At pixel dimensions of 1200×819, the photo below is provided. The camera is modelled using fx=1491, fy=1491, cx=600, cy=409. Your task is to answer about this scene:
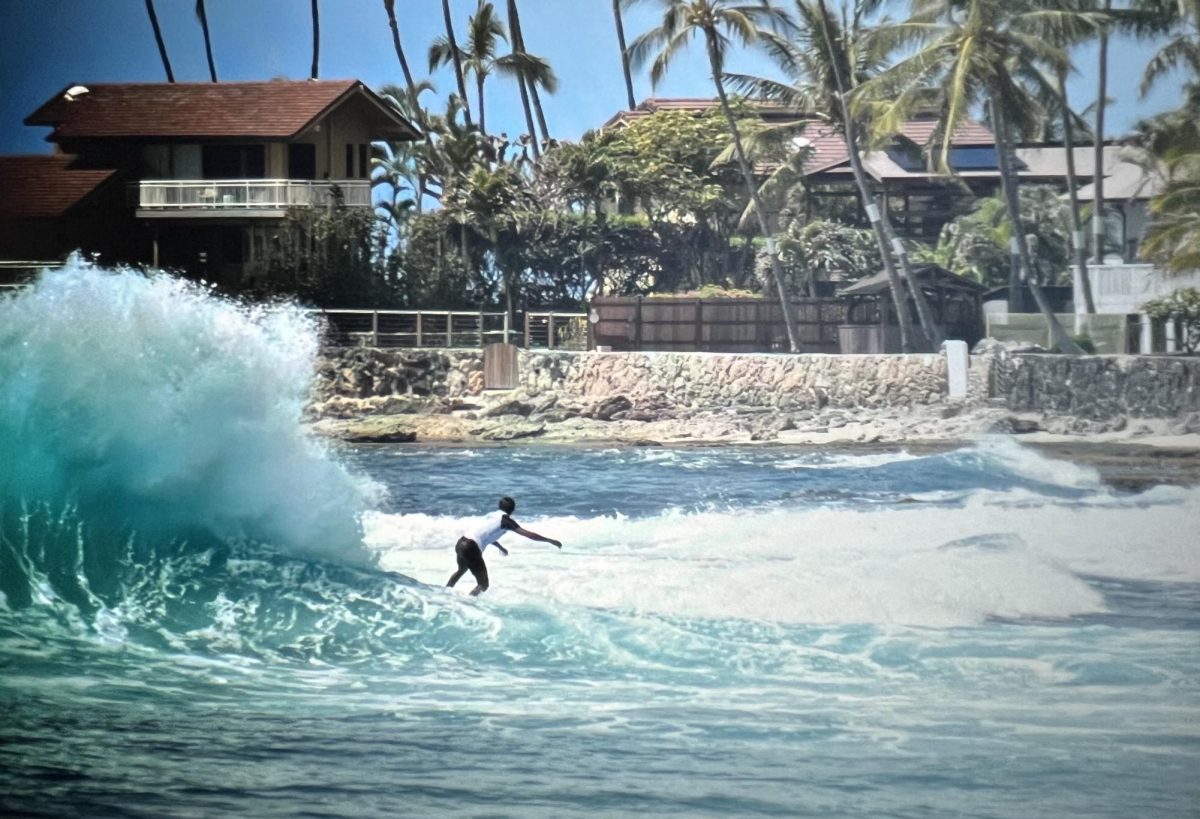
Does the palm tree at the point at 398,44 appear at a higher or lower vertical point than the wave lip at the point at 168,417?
higher

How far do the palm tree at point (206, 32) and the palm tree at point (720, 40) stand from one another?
131cm

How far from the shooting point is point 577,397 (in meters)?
4.67

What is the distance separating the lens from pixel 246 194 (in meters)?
4.59

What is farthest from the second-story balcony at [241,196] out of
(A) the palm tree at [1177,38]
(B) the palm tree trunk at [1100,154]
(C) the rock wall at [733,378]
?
(A) the palm tree at [1177,38]

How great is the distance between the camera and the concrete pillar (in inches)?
177

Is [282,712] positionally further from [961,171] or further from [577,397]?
[961,171]

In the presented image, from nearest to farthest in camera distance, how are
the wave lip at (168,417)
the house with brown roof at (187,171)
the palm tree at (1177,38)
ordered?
the palm tree at (1177,38)
the house with brown roof at (187,171)
the wave lip at (168,417)

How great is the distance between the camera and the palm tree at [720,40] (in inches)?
176

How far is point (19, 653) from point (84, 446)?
0.76 m

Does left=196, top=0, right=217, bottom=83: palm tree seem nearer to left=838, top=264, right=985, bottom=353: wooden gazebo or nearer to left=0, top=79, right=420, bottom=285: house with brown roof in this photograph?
left=0, top=79, right=420, bottom=285: house with brown roof

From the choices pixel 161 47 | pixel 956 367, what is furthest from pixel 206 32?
pixel 956 367

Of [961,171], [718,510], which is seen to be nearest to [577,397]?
[718,510]

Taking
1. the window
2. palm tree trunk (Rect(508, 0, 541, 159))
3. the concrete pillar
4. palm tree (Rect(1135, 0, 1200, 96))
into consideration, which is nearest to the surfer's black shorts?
palm tree trunk (Rect(508, 0, 541, 159))

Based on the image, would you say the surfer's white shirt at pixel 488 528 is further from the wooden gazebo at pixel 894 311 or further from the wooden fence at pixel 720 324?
the wooden gazebo at pixel 894 311
